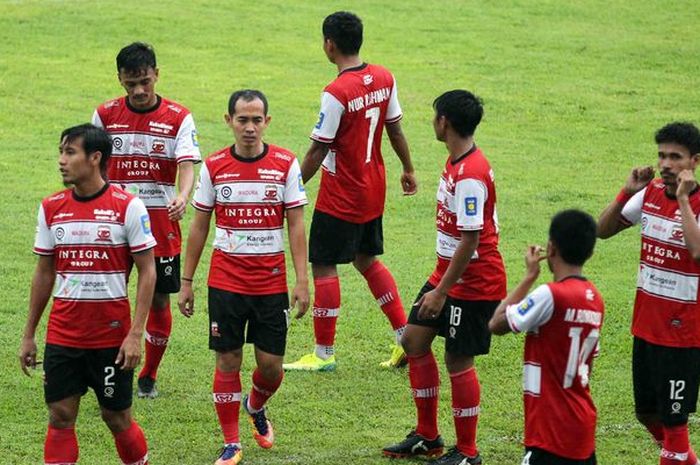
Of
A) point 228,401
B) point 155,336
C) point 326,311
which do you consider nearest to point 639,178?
point 228,401

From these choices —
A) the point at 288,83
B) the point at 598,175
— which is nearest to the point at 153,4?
the point at 288,83

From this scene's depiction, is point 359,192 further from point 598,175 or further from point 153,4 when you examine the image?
point 153,4

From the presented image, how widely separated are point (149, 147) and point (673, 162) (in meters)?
3.98

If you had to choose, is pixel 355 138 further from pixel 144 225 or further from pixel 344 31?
pixel 144 225

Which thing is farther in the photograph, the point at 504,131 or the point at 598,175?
the point at 504,131

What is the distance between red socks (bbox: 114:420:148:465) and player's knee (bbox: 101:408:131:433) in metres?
0.03

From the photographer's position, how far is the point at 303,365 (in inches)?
451

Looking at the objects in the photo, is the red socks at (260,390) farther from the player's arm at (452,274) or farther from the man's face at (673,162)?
the man's face at (673,162)

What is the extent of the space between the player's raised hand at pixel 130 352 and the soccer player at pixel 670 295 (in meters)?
3.07

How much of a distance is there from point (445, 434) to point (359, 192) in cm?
223

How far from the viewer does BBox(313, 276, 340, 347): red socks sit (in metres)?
11.4

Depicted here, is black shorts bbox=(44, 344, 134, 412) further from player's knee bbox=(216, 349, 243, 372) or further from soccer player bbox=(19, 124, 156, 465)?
player's knee bbox=(216, 349, 243, 372)

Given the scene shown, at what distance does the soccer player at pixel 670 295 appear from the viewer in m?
8.47

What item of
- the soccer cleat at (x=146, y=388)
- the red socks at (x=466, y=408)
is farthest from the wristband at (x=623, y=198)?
the soccer cleat at (x=146, y=388)
